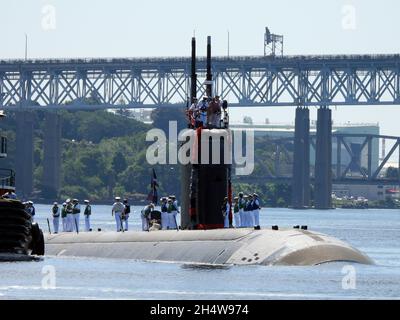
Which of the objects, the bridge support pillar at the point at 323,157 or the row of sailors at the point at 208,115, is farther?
the bridge support pillar at the point at 323,157

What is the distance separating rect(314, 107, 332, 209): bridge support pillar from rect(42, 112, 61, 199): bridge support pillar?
88.8ft

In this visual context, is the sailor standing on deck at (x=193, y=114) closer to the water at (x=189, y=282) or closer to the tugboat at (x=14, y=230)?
the water at (x=189, y=282)

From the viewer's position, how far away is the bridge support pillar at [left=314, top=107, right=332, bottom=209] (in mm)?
160000

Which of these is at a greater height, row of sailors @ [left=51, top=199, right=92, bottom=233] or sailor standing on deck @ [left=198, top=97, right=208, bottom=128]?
sailor standing on deck @ [left=198, top=97, right=208, bottom=128]

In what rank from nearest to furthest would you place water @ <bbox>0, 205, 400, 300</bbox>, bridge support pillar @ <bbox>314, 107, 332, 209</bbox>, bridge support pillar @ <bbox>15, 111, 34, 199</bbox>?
water @ <bbox>0, 205, 400, 300</bbox> → bridge support pillar @ <bbox>15, 111, 34, 199</bbox> → bridge support pillar @ <bbox>314, 107, 332, 209</bbox>

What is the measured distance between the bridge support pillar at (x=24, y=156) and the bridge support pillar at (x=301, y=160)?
89.7ft

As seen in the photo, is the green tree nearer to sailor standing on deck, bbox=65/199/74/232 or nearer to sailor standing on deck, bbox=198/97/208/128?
sailor standing on deck, bbox=65/199/74/232

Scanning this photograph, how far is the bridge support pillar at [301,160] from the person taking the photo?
161 m

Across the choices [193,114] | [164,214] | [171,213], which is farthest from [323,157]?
[193,114]

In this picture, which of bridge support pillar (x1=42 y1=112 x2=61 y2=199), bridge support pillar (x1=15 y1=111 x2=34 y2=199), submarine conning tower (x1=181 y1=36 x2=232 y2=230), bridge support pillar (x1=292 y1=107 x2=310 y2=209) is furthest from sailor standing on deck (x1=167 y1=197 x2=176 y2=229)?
bridge support pillar (x1=42 y1=112 x2=61 y2=199)

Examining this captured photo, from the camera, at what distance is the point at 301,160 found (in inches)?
6393

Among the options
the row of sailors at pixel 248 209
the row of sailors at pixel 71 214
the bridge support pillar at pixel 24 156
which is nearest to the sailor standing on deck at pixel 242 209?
the row of sailors at pixel 248 209

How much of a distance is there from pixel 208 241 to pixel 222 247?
79cm
